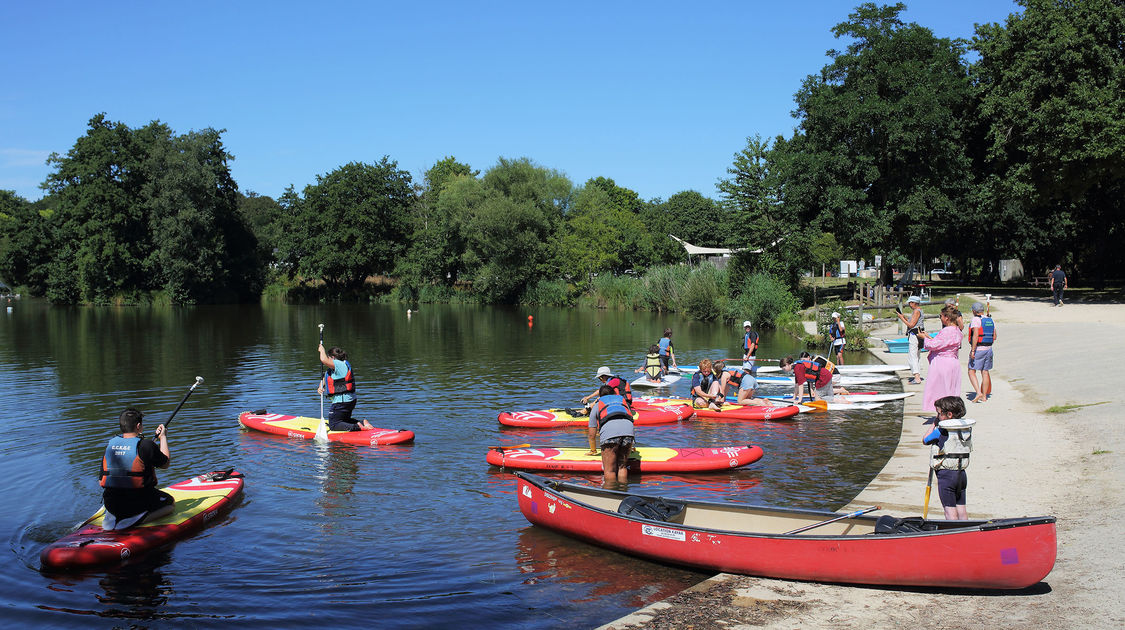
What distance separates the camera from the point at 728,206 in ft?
190

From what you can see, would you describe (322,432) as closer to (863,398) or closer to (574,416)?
(574,416)

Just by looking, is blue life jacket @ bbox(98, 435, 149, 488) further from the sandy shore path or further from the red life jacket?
the sandy shore path

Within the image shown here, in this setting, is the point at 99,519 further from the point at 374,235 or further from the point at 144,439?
the point at 374,235

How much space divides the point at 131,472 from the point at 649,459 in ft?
30.5

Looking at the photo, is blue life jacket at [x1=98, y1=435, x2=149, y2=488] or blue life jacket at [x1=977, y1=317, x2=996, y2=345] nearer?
blue life jacket at [x1=98, y1=435, x2=149, y2=488]

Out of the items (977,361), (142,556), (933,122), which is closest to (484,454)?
(142,556)

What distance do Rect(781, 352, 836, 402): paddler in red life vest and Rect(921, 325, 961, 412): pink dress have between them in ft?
24.5

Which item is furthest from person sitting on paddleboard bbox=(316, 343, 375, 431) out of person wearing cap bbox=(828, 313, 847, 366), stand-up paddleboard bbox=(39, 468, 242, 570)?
person wearing cap bbox=(828, 313, 847, 366)

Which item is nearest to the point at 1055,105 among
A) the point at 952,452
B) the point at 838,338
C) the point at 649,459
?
the point at 838,338

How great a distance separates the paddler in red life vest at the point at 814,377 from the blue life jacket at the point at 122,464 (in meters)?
16.9

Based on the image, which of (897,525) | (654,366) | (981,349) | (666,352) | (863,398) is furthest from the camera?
(666,352)

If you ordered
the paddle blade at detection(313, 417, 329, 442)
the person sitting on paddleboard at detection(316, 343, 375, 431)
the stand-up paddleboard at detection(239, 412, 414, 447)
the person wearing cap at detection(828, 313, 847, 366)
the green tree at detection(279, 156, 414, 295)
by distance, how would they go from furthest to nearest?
the green tree at detection(279, 156, 414, 295) < the person wearing cap at detection(828, 313, 847, 366) < the paddle blade at detection(313, 417, 329, 442) < the person sitting on paddleboard at detection(316, 343, 375, 431) < the stand-up paddleboard at detection(239, 412, 414, 447)

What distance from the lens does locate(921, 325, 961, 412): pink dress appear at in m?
13.4

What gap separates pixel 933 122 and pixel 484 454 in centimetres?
4047
